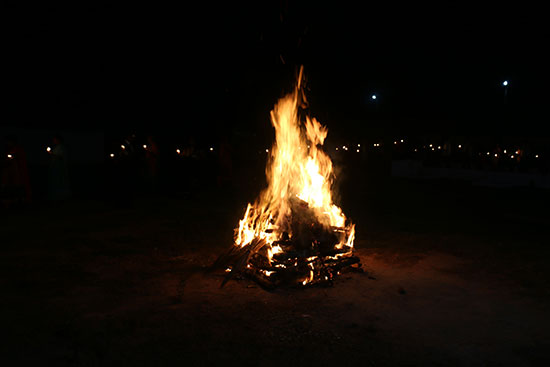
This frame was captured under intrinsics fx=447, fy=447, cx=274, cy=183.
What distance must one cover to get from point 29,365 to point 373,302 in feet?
12.3

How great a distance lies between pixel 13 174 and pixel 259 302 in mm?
10249

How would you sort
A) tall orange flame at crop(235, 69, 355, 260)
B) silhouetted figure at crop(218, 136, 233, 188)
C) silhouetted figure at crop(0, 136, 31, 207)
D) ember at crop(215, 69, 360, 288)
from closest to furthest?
ember at crop(215, 69, 360, 288) → tall orange flame at crop(235, 69, 355, 260) → silhouetted figure at crop(0, 136, 31, 207) → silhouetted figure at crop(218, 136, 233, 188)

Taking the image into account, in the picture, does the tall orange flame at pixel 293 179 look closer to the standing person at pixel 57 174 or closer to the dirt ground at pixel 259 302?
the dirt ground at pixel 259 302

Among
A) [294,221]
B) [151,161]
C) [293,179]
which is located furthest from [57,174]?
[294,221]

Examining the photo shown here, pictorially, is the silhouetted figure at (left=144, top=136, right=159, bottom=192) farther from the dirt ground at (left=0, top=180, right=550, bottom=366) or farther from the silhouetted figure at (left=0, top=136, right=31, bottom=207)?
the dirt ground at (left=0, top=180, right=550, bottom=366)

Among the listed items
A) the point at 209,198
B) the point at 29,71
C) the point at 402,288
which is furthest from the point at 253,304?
the point at 29,71

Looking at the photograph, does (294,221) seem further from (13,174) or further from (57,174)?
(57,174)

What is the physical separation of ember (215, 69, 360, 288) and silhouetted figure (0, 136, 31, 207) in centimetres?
853

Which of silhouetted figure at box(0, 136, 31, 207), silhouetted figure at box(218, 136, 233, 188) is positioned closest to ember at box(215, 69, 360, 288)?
silhouetted figure at box(0, 136, 31, 207)

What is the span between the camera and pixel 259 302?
218 inches

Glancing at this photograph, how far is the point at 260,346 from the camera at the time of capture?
430 centimetres

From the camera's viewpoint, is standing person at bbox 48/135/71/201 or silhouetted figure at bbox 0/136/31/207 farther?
standing person at bbox 48/135/71/201

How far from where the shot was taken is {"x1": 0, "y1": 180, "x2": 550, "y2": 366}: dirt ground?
4.18 metres

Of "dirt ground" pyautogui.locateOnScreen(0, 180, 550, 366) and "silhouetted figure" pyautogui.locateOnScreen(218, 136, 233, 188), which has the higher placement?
"silhouetted figure" pyautogui.locateOnScreen(218, 136, 233, 188)
